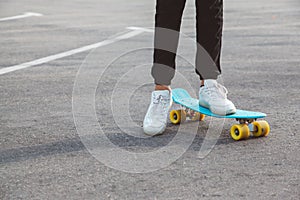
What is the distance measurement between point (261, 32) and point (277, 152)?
5921 millimetres

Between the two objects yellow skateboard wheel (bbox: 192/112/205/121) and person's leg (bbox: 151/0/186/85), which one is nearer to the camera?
person's leg (bbox: 151/0/186/85)

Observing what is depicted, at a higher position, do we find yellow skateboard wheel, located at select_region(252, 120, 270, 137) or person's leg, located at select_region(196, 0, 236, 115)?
person's leg, located at select_region(196, 0, 236, 115)

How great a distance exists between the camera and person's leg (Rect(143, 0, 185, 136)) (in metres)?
4.30

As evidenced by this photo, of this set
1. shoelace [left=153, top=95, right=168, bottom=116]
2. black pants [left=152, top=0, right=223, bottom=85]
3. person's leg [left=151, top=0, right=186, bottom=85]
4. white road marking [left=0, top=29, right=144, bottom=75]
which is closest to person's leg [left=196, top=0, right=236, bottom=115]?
black pants [left=152, top=0, right=223, bottom=85]

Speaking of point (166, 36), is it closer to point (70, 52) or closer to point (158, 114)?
point (158, 114)

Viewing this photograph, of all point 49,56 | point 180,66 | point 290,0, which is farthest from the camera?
point 290,0

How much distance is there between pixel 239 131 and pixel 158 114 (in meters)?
0.56

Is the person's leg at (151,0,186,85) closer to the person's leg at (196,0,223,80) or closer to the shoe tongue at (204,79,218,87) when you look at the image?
the person's leg at (196,0,223,80)

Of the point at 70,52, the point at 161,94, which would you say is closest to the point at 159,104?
the point at 161,94

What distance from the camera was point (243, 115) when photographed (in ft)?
14.0

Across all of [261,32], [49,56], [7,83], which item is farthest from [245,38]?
[7,83]

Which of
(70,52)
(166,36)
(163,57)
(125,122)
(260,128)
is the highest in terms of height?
(166,36)

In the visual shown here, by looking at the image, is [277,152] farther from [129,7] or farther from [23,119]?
[129,7]

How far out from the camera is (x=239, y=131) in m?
4.16
